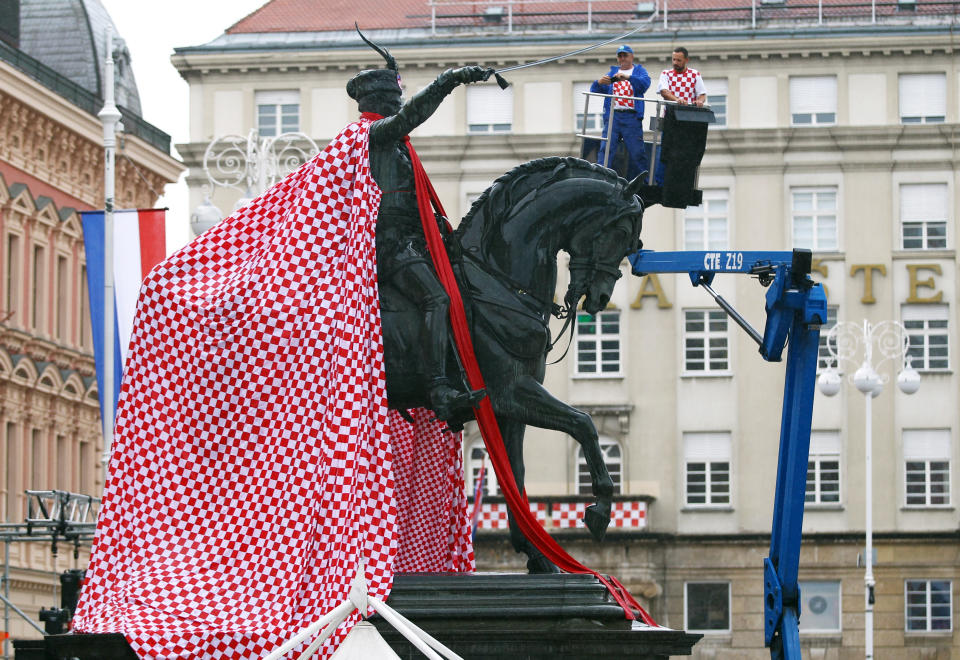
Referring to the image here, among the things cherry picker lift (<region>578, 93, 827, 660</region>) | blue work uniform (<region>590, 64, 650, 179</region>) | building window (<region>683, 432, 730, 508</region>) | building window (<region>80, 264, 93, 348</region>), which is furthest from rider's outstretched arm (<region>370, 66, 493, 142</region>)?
building window (<region>683, 432, 730, 508</region>)

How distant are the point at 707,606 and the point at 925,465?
7045 millimetres

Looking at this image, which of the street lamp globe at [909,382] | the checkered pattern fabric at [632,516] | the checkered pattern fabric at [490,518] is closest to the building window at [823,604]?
the checkered pattern fabric at [632,516]

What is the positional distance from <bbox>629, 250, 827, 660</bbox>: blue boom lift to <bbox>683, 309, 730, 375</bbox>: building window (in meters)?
44.9

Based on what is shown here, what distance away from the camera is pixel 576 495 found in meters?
59.1

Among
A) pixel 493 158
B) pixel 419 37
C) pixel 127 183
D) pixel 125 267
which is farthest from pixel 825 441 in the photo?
pixel 125 267

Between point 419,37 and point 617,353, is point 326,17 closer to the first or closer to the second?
point 419,37

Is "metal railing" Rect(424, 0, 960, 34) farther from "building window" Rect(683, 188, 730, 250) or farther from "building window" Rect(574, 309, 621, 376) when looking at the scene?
"building window" Rect(574, 309, 621, 376)

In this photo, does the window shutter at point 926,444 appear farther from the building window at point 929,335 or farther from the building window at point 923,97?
the building window at point 923,97

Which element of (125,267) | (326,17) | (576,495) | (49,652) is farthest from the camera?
(326,17)

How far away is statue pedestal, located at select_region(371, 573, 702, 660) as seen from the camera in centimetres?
1358

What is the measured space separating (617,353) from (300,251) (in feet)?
154

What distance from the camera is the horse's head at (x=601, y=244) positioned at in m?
14.8

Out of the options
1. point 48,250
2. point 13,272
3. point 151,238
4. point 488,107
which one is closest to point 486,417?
point 151,238

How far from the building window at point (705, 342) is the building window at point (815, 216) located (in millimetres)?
3091
